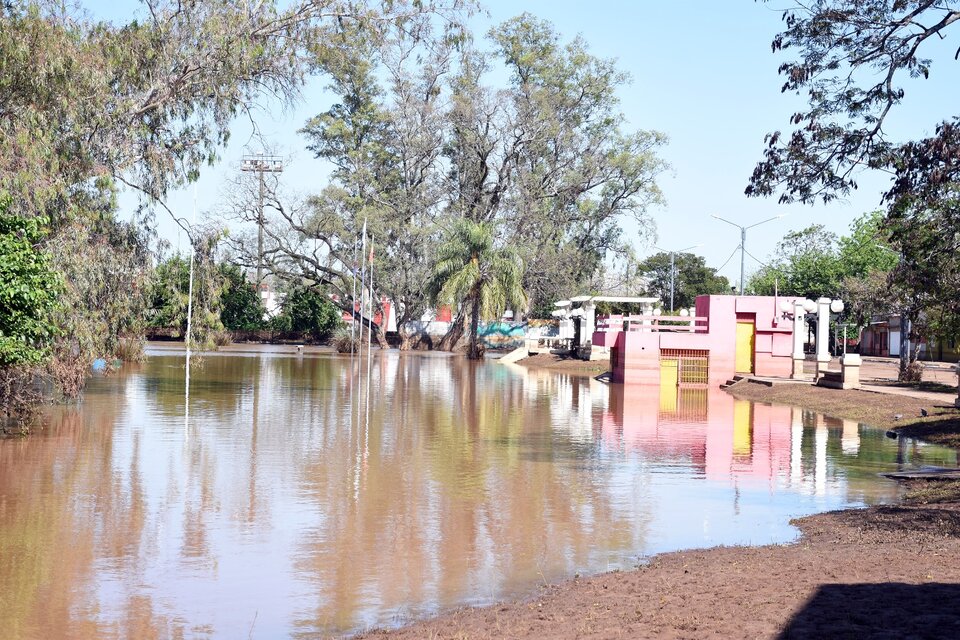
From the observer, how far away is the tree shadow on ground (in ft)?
21.2

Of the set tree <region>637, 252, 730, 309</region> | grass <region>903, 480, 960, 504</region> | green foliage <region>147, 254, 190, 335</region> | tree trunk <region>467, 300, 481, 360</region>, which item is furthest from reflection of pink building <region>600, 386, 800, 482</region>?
tree <region>637, 252, 730, 309</region>

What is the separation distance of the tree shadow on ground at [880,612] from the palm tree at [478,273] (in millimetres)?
50792

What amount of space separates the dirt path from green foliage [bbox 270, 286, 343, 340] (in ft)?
224

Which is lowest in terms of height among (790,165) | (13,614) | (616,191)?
(13,614)

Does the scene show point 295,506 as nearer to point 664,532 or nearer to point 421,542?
point 421,542

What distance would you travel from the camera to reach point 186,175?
23.0 metres

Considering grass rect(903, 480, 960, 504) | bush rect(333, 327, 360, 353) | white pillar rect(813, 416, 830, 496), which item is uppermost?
bush rect(333, 327, 360, 353)

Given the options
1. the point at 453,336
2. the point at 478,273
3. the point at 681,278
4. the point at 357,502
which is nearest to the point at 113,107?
the point at 357,502

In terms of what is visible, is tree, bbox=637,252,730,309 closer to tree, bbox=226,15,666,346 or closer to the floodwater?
tree, bbox=226,15,666,346

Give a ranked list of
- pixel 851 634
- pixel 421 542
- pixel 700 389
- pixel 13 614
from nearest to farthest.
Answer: pixel 851 634, pixel 13 614, pixel 421 542, pixel 700 389

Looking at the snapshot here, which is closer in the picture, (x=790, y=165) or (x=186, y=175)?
(x=790, y=165)

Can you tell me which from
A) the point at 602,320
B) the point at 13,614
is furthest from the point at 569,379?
the point at 13,614

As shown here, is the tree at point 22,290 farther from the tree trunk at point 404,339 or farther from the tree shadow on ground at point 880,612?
the tree trunk at point 404,339

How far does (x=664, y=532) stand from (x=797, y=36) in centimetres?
645
